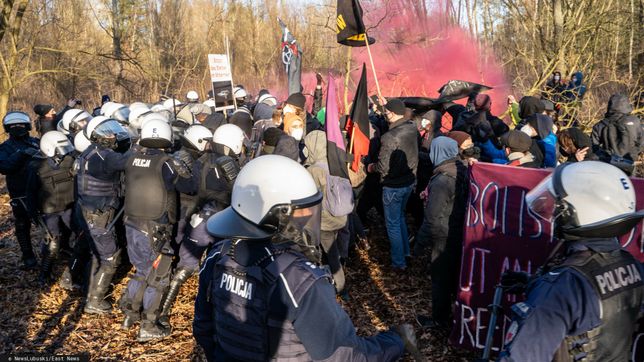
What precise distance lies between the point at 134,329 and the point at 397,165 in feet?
12.1

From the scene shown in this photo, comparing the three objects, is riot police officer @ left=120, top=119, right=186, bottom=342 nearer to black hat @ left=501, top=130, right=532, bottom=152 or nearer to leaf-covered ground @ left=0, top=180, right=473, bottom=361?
leaf-covered ground @ left=0, top=180, right=473, bottom=361

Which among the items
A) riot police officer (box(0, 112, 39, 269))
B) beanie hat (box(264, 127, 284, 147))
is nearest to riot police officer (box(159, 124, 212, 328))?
beanie hat (box(264, 127, 284, 147))

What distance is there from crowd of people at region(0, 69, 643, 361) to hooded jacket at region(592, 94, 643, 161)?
3cm

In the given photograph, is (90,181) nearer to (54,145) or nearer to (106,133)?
(106,133)

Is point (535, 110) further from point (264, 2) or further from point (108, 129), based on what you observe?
point (264, 2)

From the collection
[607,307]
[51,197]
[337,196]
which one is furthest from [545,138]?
Answer: [51,197]

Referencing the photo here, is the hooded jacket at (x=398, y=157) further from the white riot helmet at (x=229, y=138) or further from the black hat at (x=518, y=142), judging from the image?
the white riot helmet at (x=229, y=138)

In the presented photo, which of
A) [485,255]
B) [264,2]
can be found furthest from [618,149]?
[264,2]

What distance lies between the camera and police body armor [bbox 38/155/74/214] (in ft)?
22.8

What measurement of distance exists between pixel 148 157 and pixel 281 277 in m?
3.78

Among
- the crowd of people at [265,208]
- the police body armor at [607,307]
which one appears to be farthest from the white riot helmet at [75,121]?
the police body armor at [607,307]

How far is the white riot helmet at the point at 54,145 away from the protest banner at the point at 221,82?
371 cm

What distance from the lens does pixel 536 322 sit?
225cm

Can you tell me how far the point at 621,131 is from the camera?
8.56 m
